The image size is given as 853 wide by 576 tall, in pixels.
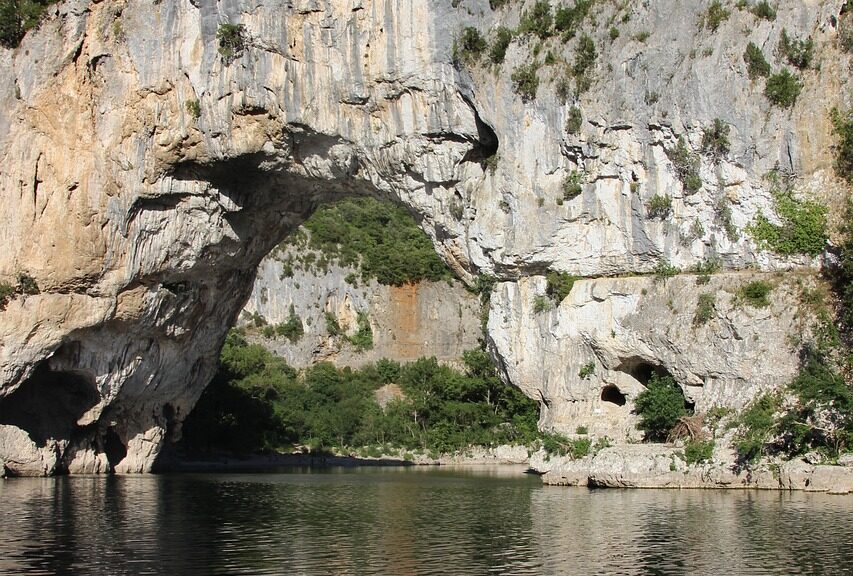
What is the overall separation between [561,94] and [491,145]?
2.34 meters

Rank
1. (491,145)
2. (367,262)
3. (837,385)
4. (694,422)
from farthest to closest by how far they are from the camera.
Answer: (367,262)
(491,145)
(694,422)
(837,385)

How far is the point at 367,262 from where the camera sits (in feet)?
234

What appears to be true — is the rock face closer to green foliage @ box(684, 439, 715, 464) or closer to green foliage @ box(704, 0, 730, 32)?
green foliage @ box(704, 0, 730, 32)

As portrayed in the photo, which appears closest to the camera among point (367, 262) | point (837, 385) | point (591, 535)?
point (591, 535)

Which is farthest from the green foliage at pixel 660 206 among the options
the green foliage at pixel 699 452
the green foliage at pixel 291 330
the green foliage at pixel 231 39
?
the green foliage at pixel 291 330

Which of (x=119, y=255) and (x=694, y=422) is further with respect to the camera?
(x=119, y=255)

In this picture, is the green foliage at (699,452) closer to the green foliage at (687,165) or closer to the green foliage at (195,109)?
the green foliage at (687,165)

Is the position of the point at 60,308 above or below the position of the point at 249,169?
below

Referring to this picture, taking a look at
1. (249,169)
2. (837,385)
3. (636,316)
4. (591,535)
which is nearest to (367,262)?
(249,169)

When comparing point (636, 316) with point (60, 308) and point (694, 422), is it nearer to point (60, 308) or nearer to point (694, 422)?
point (694, 422)

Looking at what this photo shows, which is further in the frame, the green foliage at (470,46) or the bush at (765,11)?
the green foliage at (470,46)

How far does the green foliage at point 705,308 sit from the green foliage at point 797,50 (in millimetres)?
5863

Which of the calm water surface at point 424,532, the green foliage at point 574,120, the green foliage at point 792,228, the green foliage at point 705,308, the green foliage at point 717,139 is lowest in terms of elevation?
the calm water surface at point 424,532

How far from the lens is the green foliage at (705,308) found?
1056 inches
